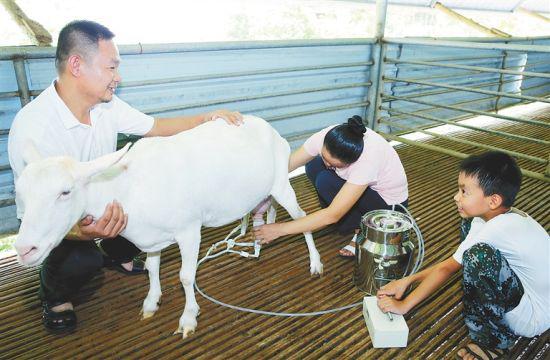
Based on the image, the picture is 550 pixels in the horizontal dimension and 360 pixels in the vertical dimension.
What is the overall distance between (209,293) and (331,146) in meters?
1.06

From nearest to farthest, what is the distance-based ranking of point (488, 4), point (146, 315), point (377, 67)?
point (146, 315), point (377, 67), point (488, 4)

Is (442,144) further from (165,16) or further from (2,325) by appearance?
(2,325)

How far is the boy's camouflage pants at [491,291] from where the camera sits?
1670 millimetres

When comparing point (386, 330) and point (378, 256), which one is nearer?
point (386, 330)

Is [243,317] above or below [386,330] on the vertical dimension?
below

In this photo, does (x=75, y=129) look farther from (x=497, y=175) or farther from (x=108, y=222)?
(x=497, y=175)

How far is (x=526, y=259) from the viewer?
5.46 ft

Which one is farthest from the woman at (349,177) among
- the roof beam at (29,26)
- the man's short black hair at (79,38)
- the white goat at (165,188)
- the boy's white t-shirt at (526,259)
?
the roof beam at (29,26)

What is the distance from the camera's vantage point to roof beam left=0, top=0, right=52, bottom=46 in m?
2.90

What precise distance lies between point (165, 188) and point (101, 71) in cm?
62

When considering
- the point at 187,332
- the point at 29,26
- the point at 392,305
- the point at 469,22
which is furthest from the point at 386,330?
the point at 469,22

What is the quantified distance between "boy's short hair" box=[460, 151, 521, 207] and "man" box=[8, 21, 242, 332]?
1.22 meters

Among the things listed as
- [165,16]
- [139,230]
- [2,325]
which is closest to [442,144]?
[165,16]

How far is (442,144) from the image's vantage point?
199 inches
